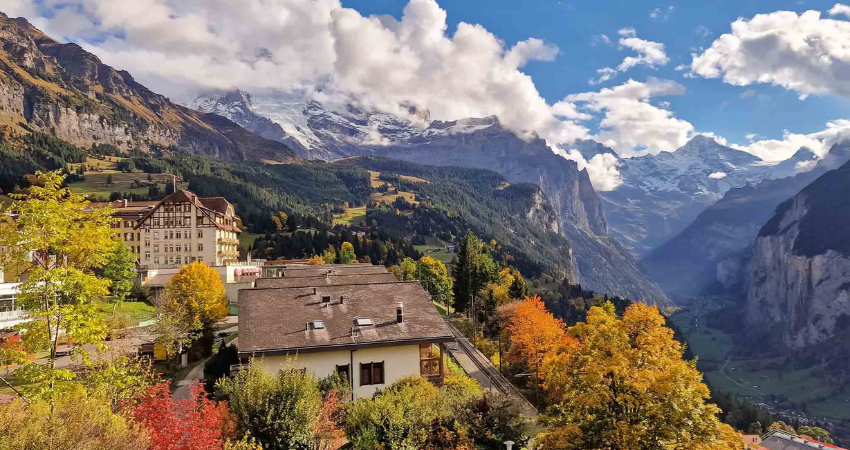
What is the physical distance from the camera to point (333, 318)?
37.8 meters

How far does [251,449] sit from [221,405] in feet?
16.5

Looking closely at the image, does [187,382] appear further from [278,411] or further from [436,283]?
[436,283]

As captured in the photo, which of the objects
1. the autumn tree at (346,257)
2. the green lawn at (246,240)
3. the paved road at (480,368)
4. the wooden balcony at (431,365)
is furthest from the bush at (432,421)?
the green lawn at (246,240)

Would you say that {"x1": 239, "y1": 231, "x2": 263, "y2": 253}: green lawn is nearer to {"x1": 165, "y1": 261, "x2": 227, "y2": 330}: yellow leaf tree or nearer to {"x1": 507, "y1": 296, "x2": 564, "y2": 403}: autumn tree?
{"x1": 165, "y1": 261, "x2": 227, "y2": 330}: yellow leaf tree

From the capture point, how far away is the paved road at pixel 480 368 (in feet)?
165

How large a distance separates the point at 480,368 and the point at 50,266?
45.4m

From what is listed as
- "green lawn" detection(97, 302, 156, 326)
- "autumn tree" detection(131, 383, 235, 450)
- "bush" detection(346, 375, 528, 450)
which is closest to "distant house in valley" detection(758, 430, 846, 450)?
"bush" detection(346, 375, 528, 450)

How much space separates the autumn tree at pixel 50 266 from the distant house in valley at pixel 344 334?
1367 cm

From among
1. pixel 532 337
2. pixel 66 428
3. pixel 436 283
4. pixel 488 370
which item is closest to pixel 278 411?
pixel 66 428

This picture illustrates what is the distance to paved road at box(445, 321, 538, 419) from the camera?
1982 inches

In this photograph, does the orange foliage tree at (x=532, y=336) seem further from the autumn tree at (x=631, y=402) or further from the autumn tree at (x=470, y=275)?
the autumn tree at (x=631, y=402)

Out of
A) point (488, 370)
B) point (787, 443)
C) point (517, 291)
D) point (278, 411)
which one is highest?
point (278, 411)

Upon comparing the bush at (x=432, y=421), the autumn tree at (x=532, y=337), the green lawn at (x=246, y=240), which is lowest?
the autumn tree at (x=532, y=337)

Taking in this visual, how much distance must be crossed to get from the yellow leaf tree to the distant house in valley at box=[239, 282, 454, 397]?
16.6 m
